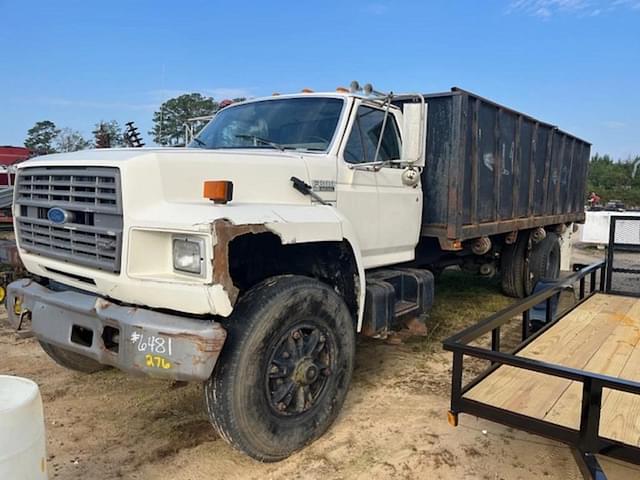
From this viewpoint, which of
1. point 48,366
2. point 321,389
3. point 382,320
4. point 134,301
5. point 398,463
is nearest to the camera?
point 134,301

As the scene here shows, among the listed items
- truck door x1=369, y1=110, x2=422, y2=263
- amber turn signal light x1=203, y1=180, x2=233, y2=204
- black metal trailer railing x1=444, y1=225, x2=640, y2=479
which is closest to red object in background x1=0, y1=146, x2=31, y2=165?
truck door x1=369, y1=110, x2=422, y2=263

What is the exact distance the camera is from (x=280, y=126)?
425 cm

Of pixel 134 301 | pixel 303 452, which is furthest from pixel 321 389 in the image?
pixel 134 301

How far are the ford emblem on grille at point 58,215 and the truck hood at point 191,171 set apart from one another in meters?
0.28

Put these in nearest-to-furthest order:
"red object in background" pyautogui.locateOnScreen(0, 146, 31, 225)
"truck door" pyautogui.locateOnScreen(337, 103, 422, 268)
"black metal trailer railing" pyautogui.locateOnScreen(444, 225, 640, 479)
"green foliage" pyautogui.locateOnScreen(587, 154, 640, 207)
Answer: "black metal trailer railing" pyautogui.locateOnScreen(444, 225, 640, 479) → "truck door" pyautogui.locateOnScreen(337, 103, 422, 268) → "red object in background" pyautogui.locateOnScreen(0, 146, 31, 225) → "green foliage" pyautogui.locateOnScreen(587, 154, 640, 207)

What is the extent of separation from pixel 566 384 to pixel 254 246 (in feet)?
6.45

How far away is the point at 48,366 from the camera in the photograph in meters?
4.64

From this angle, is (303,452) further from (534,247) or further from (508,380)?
(534,247)

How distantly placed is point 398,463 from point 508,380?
0.81 m

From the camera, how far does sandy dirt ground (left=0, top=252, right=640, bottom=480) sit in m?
3.06

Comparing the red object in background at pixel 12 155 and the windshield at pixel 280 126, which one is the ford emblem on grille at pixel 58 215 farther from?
the red object in background at pixel 12 155

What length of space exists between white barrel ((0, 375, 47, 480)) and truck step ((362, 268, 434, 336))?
2.39 m

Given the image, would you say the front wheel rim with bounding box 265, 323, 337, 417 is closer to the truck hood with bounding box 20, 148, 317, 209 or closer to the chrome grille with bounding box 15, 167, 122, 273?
the truck hood with bounding box 20, 148, 317, 209

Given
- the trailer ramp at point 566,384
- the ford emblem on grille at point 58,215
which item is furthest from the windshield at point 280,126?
the trailer ramp at point 566,384
